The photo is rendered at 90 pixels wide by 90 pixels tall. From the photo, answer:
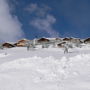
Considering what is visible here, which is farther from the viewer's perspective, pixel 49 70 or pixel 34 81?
pixel 49 70

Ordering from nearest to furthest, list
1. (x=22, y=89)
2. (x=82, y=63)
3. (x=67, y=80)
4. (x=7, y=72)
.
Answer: (x=22, y=89) < (x=67, y=80) < (x=7, y=72) < (x=82, y=63)

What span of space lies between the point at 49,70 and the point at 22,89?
1608 mm

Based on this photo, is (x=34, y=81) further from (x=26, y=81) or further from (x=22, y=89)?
(x=22, y=89)

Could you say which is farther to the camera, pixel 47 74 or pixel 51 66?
pixel 51 66

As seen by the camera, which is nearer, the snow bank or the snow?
the snow

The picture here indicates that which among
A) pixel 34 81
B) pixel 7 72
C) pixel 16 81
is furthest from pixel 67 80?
pixel 7 72

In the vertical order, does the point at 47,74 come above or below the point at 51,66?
below

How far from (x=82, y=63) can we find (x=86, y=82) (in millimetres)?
2090

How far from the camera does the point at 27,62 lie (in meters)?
8.47

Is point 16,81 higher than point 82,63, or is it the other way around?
point 82,63

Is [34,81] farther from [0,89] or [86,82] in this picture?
[86,82]

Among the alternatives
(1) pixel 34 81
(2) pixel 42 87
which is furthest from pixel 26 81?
(2) pixel 42 87

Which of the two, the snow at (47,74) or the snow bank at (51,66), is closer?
the snow at (47,74)

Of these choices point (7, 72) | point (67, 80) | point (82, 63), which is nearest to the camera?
point (67, 80)
